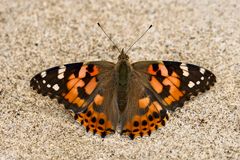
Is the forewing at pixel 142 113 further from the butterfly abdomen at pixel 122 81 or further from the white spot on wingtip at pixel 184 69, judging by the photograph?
the white spot on wingtip at pixel 184 69

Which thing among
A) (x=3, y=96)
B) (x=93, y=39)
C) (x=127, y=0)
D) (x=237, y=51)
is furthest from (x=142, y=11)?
(x=3, y=96)

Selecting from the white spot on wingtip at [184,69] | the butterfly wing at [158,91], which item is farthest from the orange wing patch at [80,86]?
the white spot on wingtip at [184,69]

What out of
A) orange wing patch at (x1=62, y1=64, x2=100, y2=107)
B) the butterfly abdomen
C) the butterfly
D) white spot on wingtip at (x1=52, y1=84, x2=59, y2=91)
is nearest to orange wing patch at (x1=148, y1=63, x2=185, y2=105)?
the butterfly

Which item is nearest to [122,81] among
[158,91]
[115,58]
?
[158,91]

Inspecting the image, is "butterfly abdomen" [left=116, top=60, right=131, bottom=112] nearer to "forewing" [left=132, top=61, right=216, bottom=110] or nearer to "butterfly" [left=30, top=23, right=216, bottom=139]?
"butterfly" [left=30, top=23, right=216, bottom=139]

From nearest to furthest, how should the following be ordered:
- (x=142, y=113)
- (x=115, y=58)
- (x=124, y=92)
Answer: (x=142, y=113) → (x=124, y=92) → (x=115, y=58)

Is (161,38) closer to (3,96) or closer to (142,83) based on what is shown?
(142,83)

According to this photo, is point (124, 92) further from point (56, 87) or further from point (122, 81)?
point (56, 87)
